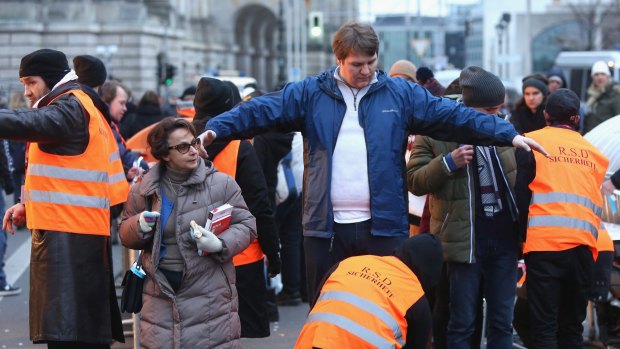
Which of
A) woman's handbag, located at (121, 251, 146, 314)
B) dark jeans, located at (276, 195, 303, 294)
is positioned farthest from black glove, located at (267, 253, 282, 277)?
dark jeans, located at (276, 195, 303, 294)

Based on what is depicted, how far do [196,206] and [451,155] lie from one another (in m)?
1.65

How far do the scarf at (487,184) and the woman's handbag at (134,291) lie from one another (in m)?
2.25

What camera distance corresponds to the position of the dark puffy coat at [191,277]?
692 centimetres

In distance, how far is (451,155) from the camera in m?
7.73

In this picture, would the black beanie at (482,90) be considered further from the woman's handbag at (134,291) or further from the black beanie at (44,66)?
the black beanie at (44,66)

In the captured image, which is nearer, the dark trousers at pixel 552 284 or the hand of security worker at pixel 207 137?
the hand of security worker at pixel 207 137

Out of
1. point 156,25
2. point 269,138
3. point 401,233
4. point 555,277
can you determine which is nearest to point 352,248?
point 401,233

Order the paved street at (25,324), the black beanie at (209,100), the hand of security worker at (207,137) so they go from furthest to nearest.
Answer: the paved street at (25,324)
the black beanie at (209,100)
the hand of security worker at (207,137)

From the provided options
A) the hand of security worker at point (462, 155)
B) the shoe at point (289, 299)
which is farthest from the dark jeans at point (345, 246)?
the shoe at point (289, 299)

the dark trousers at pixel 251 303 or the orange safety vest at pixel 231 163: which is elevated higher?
the orange safety vest at pixel 231 163

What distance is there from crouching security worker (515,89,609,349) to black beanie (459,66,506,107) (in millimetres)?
394

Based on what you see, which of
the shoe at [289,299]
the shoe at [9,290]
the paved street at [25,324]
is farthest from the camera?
the shoe at [9,290]

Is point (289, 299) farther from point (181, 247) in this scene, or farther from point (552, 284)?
point (181, 247)

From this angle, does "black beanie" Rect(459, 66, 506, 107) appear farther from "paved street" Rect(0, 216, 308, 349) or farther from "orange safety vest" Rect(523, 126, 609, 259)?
"paved street" Rect(0, 216, 308, 349)
